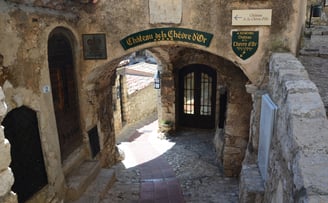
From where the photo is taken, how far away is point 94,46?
462 cm

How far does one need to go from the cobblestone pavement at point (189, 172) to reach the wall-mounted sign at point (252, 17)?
316cm

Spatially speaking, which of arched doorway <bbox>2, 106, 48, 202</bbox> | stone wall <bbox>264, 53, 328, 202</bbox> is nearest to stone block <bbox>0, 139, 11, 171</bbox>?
arched doorway <bbox>2, 106, 48, 202</bbox>

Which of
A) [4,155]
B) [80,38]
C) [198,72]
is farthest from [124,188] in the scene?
[198,72]

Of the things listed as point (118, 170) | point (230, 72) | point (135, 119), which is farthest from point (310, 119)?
point (135, 119)

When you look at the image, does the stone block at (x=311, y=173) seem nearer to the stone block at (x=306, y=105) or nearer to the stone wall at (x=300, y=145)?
the stone wall at (x=300, y=145)

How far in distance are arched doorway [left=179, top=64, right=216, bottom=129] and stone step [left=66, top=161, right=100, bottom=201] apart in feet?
18.1

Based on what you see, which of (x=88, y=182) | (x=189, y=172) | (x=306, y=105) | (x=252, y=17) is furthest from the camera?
(x=189, y=172)

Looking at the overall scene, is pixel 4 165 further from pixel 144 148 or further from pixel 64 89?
pixel 144 148

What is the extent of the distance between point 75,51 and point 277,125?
3.48 meters

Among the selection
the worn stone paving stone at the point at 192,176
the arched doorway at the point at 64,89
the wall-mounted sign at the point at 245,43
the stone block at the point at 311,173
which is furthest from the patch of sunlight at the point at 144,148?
the stone block at the point at 311,173

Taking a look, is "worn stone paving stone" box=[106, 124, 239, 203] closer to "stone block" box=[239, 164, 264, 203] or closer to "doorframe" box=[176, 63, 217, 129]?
"doorframe" box=[176, 63, 217, 129]

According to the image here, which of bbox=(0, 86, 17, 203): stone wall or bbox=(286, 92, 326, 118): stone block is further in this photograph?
bbox=(286, 92, 326, 118): stone block

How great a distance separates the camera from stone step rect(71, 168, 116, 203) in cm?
427

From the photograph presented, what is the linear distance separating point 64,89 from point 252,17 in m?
3.25
